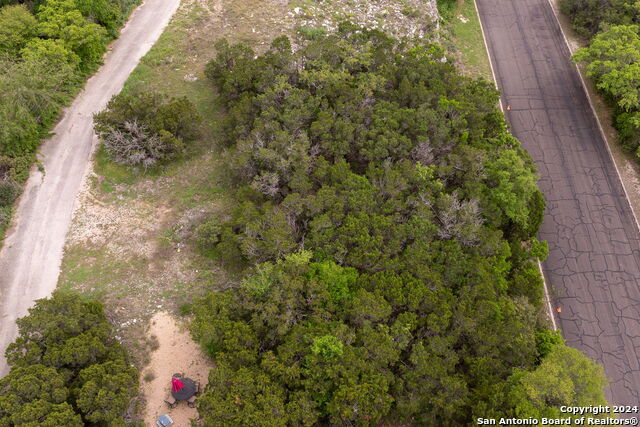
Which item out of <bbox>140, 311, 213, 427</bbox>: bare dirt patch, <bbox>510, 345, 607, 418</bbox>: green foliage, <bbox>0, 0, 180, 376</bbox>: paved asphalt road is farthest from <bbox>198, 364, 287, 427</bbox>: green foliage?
<bbox>0, 0, 180, 376</bbox>: paved asphalt road

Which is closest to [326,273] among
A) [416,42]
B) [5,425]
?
[5,425]

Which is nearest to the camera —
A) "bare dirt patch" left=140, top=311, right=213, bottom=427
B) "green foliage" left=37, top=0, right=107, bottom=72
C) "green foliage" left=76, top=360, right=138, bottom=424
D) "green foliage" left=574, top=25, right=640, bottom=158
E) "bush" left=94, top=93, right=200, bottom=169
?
"green foliage" left=76, top=360, right=138, bottom=424

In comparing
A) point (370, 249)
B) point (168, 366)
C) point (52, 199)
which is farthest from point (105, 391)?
point (52, 199)

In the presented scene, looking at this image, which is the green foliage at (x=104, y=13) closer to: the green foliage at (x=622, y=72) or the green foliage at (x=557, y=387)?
the green foliage at (x=622, y=72)

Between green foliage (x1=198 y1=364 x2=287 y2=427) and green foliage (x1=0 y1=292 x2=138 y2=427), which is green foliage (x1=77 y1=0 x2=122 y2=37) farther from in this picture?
green foliage (x1=198 y1=364 x2=287 y2=427)

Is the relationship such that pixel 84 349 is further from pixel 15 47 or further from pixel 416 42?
pixel 416 42

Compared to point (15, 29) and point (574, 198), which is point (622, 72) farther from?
point (15, 29)

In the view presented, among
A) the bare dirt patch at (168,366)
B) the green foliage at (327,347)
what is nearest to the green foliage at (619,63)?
the green foliage at (327,347)
